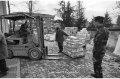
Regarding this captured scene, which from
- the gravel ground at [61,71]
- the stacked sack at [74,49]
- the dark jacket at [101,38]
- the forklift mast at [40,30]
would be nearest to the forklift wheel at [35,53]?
the forklift mast at [40,30]

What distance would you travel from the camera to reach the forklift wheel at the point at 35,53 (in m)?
6.76

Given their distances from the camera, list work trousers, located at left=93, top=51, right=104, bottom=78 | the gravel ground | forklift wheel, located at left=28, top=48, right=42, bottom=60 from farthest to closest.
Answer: forklift wheel, located at left=28, top=48, right=42, bottom=60, the gravel ground, work trousers, located at left=93, top=51, right=104, bottom=78

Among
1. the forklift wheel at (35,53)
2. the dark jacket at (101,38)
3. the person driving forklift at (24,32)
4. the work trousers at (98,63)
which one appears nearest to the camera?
the dark jacket at (101,38)

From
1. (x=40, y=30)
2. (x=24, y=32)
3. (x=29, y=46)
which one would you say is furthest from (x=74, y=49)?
(x=24, y=32)

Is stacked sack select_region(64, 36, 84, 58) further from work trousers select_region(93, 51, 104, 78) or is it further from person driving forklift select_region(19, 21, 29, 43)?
work trousers select_region(93, 51, 104, 78)

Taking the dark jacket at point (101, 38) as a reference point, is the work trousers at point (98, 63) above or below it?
below

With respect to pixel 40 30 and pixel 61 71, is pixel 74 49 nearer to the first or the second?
pixel 40 30

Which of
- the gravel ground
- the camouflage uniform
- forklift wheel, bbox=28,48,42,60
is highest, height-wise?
the camouflage uniform

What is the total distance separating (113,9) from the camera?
16.3 metres

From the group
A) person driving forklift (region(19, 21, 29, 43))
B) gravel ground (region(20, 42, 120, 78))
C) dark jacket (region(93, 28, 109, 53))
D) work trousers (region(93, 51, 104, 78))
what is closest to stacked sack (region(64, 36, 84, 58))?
gravel ground (region(20, 42, 120, 78))

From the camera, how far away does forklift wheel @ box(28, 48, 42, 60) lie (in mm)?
6758

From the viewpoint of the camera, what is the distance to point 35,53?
6.79 metres

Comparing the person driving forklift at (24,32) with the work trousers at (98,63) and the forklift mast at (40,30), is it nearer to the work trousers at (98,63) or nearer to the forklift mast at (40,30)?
the forklift mast at (40,30)

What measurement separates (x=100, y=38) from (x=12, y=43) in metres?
4.83
